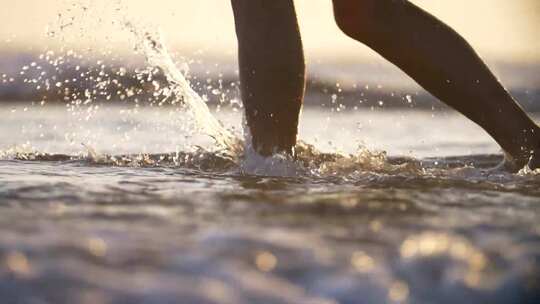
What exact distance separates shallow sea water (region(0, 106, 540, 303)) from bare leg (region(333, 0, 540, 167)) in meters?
0.15

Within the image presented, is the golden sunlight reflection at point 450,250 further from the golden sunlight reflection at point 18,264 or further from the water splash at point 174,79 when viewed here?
the water splash at point 174,79

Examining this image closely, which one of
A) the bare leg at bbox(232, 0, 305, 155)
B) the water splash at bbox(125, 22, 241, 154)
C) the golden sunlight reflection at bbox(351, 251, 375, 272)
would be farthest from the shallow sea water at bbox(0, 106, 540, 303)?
the water splash at bbox(125, 22, 241, 154)

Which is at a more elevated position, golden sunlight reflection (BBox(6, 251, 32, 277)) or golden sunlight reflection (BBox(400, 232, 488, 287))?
golden sunlight reflection (BBox(400, 232, 488, 287))

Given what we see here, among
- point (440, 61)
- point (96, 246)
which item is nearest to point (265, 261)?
point (96, 246)

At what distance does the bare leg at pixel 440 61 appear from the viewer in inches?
101

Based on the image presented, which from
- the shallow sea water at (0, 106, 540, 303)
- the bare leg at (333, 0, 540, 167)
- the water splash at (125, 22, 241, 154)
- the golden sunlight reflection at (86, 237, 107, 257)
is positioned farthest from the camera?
the water splash at (125, 22, 241, 154)

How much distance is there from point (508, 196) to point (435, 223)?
460 mm

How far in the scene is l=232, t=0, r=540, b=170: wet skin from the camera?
8.45 ft

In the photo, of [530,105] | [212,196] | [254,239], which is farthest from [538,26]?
[254,239]

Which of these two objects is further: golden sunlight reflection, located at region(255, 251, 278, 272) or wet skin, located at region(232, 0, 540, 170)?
wet skin, located at region(232, 0, 540, 170)

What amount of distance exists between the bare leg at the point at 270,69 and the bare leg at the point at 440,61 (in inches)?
5.6

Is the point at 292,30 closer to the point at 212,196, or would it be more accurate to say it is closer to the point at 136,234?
the point at 212,196

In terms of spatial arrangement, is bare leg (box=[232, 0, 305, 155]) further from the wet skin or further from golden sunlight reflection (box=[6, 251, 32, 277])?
golden sunlight reflection (box=[6, 251, 32, 277])

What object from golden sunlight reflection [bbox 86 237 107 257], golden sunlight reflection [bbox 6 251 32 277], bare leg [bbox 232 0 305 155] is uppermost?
bare leg [bbox 232 0 305 155]
